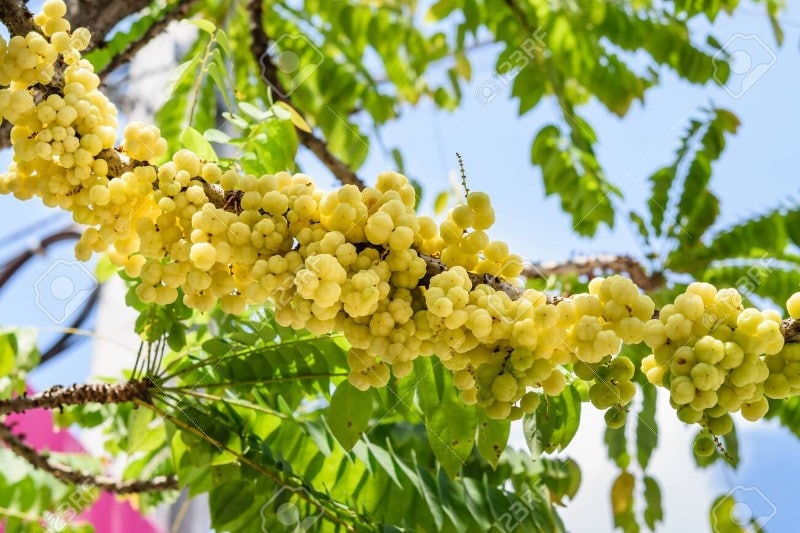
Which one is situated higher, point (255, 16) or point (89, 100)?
point (255, 16)

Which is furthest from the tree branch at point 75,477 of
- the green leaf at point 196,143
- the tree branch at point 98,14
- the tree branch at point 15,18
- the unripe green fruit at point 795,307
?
the unripe green fruit at point 795,307

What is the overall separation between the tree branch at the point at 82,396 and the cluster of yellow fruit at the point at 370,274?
0.45 metres

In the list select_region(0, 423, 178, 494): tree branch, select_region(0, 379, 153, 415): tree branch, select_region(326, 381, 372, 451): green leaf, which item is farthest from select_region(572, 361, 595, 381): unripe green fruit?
select_region(0, 423, 178, 494): tree branch

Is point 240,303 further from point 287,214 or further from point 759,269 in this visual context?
point 759,269

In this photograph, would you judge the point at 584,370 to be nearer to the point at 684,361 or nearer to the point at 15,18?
the point at 684,361

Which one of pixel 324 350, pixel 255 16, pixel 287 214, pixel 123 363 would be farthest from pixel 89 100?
pixel 123 363

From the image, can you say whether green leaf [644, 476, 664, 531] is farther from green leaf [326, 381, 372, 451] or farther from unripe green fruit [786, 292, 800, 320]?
unripe green fruit [786, 292, 800, 320]

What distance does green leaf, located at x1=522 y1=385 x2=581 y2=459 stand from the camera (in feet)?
4.48

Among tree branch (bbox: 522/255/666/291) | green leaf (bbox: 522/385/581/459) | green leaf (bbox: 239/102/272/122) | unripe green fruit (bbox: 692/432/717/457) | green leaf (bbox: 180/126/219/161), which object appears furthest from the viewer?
tree branch (bbox: 522/255/666/291)

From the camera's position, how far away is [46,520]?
2.49 meters

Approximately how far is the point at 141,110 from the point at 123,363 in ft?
5.10

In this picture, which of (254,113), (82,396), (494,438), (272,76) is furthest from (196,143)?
(272,76)

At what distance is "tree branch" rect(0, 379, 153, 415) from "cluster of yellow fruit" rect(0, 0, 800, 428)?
1.49 feet

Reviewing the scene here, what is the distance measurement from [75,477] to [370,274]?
1.50m
